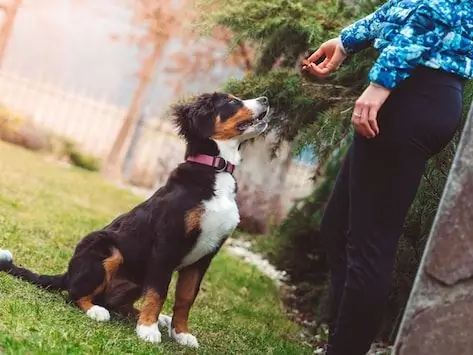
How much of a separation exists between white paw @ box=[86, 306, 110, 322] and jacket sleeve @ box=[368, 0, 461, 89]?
73.0 inches

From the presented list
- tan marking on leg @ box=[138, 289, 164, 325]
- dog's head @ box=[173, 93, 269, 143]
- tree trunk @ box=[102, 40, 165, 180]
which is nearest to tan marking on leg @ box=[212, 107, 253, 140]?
dog's head @ box=[173, 93, 269, 143]

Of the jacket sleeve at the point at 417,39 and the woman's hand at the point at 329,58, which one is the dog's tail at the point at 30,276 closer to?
the woman's hand at the point at 329,58

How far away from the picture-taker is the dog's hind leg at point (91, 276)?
3.81 m

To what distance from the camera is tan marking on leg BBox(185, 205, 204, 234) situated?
359 centimetres

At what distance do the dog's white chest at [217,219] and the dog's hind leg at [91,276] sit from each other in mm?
355

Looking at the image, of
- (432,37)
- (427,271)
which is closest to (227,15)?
(432,37)

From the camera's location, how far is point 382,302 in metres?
2.75

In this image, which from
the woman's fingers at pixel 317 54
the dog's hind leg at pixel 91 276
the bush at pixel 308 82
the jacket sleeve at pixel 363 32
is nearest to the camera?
the jacket sleeve at pixel 363 32

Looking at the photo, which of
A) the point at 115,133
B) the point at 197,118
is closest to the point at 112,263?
the point at 197,118

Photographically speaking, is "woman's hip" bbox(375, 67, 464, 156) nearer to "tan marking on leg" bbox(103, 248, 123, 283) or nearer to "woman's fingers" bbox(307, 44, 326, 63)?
"woman's fingers" bbox(307, 44, 326, 63)

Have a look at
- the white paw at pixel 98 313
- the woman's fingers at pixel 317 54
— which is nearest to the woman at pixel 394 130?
the woman's fingers at pixel 317 54

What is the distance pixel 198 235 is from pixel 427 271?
1.52 meters

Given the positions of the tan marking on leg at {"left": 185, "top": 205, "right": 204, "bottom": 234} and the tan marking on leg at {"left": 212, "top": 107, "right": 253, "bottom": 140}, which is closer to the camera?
the tan marking on leg at {"left": 185, "top": 205, "right": 204, "bottom": 234}

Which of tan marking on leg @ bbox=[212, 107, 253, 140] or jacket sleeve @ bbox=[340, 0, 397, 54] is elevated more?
jacket sleeve @ bbox=[340, 0, 397, 54]
